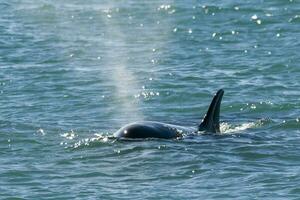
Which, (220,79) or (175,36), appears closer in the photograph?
(220,79)

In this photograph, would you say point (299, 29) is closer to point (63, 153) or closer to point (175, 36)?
point (175, 36)

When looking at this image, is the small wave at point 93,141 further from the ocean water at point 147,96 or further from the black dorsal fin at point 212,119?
the black dorsal fin at point 212,119

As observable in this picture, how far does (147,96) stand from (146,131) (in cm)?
561

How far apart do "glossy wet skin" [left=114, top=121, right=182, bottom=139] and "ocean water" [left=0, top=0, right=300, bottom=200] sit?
0.20m

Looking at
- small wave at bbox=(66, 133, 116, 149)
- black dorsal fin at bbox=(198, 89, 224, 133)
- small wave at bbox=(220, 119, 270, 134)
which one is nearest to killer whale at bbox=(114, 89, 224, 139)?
black dorsal fin at bbox=(198, 89, 224, 133)

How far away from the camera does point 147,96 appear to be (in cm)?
2436

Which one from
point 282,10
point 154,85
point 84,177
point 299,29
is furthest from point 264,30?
point 84,177

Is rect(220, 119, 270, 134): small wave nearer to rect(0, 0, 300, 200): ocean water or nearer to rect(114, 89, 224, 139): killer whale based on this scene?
rect(0, 0, 300, 200): ocean water

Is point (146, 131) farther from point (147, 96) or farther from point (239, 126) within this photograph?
point (147, 96)

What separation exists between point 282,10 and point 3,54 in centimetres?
967

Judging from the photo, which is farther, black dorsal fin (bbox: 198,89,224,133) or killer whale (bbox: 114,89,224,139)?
black dorsal fin (bbox: 198,89,224,133)

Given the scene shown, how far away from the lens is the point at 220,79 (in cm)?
2558

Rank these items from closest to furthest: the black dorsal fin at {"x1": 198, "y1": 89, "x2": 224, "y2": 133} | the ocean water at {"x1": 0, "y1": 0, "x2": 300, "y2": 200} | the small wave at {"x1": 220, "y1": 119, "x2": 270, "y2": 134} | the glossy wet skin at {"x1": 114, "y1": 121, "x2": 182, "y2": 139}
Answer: the ocean water at {"x1": 0, "y1": 0, "x2": 300, "y2": 200} < the glossy wet skin at {"x1": 114, "y1": 121, "x2": 182, "y2": 139} < the black dorsal fin at {"x1": 198, "y1": 89, "x2": 224, "y2": 133} < the small wave at {"x1": 220, "y1": 119, "x2": 270, "y2": 134}

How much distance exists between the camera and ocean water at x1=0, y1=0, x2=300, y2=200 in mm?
16188
